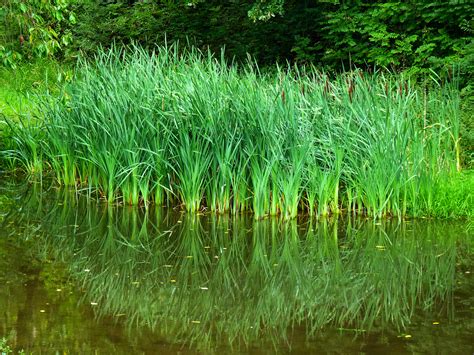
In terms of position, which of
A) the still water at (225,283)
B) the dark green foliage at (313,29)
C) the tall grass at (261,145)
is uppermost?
the dark green foliage at (313,29)

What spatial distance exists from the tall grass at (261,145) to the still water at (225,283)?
0.31 metres

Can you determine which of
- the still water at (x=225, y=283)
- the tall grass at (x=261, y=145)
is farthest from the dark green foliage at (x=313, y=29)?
the still water at (x=225, y=283)

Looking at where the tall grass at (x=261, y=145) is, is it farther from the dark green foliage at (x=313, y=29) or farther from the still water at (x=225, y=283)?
the dark green foliage at (x=313, y=29)

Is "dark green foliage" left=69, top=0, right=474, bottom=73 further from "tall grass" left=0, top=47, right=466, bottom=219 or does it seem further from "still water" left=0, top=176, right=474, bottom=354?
"still water" left=0, top=176, right=474, bottom=354

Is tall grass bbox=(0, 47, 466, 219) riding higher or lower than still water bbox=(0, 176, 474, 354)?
higher

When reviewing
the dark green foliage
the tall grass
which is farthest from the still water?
the dark green foliage

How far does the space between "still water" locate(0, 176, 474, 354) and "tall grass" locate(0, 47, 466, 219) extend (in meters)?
0.31

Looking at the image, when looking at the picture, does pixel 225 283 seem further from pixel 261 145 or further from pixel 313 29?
pixel 313 29

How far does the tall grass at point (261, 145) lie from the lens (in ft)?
28.4

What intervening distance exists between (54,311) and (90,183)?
3978 mm

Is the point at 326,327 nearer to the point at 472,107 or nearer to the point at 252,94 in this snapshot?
the point at 252,94

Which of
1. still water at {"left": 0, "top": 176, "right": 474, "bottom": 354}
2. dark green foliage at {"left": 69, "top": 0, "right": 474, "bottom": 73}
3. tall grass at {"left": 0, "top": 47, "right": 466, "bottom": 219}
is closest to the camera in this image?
still water at {"left": 0, "top": 176, "right": 474, "bottom": 354}

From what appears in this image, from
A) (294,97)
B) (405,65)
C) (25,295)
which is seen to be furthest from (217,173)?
(405,65)

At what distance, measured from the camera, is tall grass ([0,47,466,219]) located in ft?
28.4
